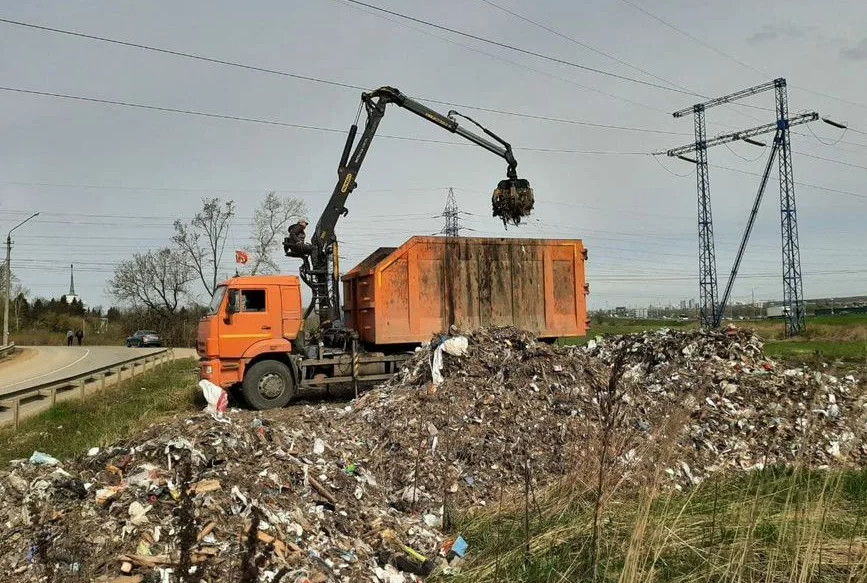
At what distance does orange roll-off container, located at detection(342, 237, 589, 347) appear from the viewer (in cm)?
1139

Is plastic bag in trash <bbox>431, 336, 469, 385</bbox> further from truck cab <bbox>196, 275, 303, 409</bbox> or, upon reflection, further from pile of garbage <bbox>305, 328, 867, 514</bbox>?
truck cab <bbox>196, 275, 303, 409</bbox>

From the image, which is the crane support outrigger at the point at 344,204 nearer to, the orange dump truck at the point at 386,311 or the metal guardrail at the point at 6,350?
the orange dump truck at the point at 386,311

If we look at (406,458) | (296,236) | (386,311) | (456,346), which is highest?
(296,236)

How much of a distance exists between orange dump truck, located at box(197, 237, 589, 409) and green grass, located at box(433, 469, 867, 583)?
26.4 feet

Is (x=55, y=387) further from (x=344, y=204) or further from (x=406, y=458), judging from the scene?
(x=406, y=458)

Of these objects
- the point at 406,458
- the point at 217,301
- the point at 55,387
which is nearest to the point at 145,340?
the point at 55,387

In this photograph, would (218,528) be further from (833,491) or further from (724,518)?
(833,491)

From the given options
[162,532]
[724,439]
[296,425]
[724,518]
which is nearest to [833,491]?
[724,518]

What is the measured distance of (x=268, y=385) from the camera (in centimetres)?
1087

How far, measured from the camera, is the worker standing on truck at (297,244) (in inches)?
478

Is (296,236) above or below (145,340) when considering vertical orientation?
above

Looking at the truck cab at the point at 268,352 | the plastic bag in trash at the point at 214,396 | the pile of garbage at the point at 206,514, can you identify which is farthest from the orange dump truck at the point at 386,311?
the pile of garbage at the point at 206,514

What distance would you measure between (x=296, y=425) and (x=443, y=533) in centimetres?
316

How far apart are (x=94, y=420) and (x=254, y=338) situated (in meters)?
3.30
